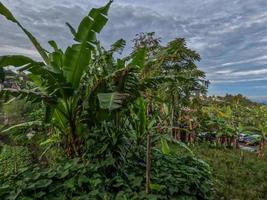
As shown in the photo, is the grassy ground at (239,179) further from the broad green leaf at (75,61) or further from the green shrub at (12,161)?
the green shrub at (12,161)

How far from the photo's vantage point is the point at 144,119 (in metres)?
4.02

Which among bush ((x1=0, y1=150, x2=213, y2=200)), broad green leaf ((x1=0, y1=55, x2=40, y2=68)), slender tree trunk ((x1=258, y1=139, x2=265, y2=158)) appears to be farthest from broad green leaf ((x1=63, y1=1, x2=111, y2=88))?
slender tree trunk ((x1=258, y1=139, x2=265, y2=158))

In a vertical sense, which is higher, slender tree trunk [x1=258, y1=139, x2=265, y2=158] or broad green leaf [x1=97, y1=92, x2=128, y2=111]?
broad green leaf [x1=97, y1=92, x2=128, y2=111]

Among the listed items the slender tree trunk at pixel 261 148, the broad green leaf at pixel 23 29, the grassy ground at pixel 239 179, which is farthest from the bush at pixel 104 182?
the slender tree trunk at pixel 261 148

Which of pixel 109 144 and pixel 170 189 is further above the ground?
pixel 109 144

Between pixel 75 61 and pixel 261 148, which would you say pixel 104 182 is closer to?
pixel 75 61

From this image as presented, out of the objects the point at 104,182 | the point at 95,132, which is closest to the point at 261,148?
the point at 95,132

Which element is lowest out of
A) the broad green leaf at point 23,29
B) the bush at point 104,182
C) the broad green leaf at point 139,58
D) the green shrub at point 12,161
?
the green shrub at point 12,161

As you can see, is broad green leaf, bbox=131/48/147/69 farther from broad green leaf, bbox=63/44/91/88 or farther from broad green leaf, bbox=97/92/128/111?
broad green leaf, bbox=97/92/128/111

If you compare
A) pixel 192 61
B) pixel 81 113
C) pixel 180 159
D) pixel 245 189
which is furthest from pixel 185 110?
pixel 81 113

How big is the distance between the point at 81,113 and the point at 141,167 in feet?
3.31

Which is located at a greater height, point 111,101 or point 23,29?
point 23,29

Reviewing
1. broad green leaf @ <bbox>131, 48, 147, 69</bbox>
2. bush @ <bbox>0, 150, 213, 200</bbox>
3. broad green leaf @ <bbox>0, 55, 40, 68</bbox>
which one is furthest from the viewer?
broad green leaf @ <bbox>131, 48, 147, 69</bbox>

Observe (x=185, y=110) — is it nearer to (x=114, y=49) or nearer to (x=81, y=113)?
(x=114, y=49)
